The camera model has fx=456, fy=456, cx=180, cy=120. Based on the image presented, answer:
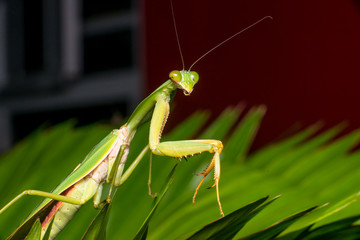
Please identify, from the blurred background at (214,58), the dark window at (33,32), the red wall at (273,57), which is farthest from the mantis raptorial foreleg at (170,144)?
the dark window at (33,32)

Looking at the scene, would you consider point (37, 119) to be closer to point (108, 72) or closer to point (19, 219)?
point (108, 72)

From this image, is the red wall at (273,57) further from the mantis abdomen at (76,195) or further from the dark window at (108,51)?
the mantis abdomen at (76,195)

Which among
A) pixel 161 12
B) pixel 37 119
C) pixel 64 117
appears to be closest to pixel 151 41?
pixel 161 12

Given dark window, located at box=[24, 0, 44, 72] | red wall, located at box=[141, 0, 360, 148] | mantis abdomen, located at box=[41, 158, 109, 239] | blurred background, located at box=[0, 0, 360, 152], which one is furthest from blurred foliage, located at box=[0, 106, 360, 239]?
dark window, located at box=[24, 0, 44, 72]

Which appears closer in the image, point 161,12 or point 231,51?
point 231,51

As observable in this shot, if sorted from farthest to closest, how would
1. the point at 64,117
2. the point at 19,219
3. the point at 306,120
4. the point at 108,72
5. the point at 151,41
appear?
the point at 64,117 → the point at 108,72 → the point at 151,41 → the point at 306,120 → the point at 19,219

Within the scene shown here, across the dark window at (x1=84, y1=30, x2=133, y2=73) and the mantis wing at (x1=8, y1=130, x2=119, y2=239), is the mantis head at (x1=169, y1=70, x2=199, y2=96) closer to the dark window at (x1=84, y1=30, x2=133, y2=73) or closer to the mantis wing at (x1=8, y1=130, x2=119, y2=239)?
the mantis wing at (x1=8, y1=130, x2=119, y2=239)
